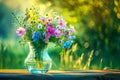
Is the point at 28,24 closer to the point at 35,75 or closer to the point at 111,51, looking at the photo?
the point at 35,75

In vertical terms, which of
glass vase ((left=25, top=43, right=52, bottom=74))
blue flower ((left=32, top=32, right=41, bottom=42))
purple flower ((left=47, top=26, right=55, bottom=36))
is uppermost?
purple flower ((left=47, top=26, right=55, bottom=36))

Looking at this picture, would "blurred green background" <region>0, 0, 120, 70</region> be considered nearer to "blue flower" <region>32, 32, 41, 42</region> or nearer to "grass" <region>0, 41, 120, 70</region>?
"grass" <region>0, 41, 120, 70</region>

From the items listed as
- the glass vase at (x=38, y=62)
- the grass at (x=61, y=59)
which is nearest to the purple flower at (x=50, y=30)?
the glass vase at (x=38, y=62)

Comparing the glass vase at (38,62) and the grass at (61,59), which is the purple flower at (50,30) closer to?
the glass vase at (38,62)

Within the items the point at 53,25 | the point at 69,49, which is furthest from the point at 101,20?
the point at 53,25

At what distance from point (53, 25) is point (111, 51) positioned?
80 cm

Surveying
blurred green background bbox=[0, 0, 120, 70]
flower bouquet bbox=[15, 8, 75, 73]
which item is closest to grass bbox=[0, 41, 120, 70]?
blurred green background bbox=[0, 0, 120, 70]

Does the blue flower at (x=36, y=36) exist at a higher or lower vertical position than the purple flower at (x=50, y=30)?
lower

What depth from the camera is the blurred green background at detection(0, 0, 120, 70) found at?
10.0 feet

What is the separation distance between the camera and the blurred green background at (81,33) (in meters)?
3.06

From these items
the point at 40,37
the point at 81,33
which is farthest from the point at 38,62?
the point at 81,33

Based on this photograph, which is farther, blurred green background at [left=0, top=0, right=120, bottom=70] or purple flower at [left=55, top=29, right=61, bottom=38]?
blurred green background at [left=0, top=0, right=120, bottom=70]

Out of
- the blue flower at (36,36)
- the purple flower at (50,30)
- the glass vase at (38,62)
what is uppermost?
the purple flower at (50,30)

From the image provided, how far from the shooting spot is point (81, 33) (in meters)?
3.17
